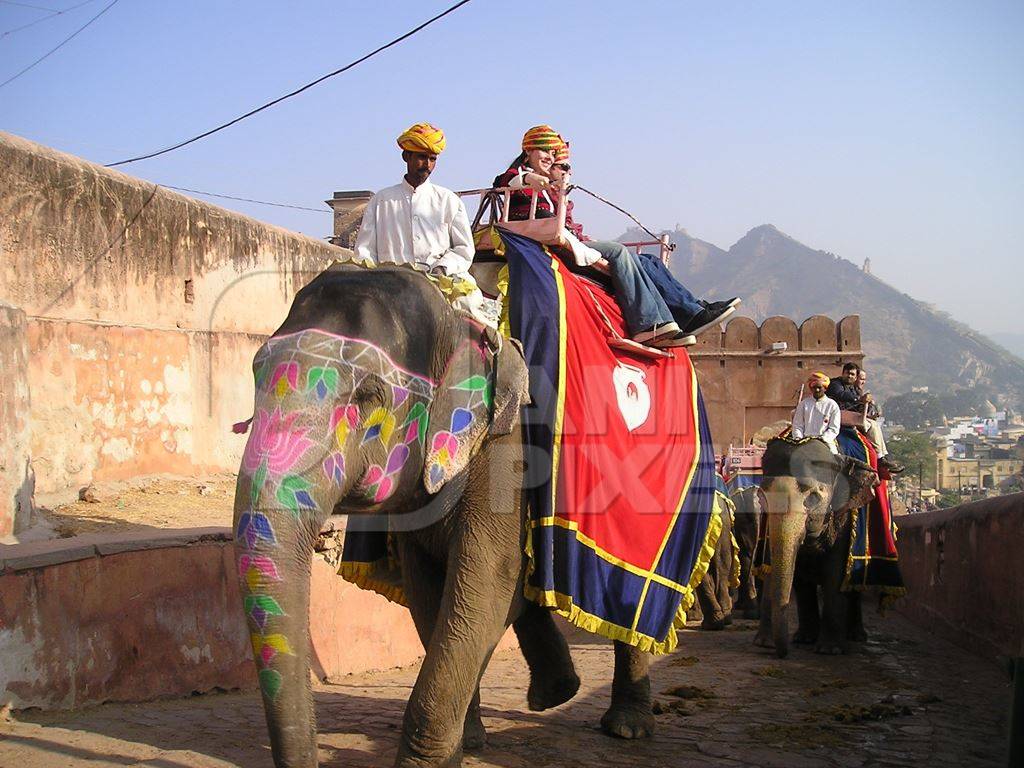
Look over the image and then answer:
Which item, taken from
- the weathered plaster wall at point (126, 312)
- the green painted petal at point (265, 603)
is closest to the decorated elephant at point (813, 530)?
the weathered plaster wall at point (126, 312)

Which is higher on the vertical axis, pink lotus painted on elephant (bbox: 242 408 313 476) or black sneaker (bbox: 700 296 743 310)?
black sneaker (bbox: 700 296 743 310)

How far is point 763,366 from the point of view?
2561 centimetres

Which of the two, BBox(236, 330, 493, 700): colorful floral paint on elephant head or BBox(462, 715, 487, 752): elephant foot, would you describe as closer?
BBox(236, 330, 493, 700): colorful floral paint on elephant head

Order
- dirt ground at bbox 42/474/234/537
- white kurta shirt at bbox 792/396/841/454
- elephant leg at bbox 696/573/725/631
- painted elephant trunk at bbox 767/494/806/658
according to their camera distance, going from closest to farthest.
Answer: dirt ground at bbox 42/474/234/537, painted elephant trunk at bbox 767/494/806/658, white kurta shirt at bbox 792/396/841/454, elephant leg at bbox 696/573/725/631

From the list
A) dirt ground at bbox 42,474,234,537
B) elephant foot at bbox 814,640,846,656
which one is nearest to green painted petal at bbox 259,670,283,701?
dirt ground at bbox 42,474,234,537

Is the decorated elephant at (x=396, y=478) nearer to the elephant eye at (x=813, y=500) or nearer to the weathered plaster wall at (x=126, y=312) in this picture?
the weathered plaster wall at (x=126, y=312)

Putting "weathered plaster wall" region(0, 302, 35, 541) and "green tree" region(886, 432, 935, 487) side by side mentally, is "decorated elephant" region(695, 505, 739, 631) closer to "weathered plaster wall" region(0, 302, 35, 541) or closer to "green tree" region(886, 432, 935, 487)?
"weathered plaster wall" region(0, 302, 35, 541)

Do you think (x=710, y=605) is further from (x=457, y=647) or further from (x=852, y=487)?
(x=457, y=647)

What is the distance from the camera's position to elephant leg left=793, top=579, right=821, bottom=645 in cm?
1127

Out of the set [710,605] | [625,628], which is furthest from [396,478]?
[710,605]

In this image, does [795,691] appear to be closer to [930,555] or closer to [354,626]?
[354,626]

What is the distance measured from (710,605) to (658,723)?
5389mm

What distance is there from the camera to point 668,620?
636 cm

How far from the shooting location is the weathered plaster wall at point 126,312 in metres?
9.06
